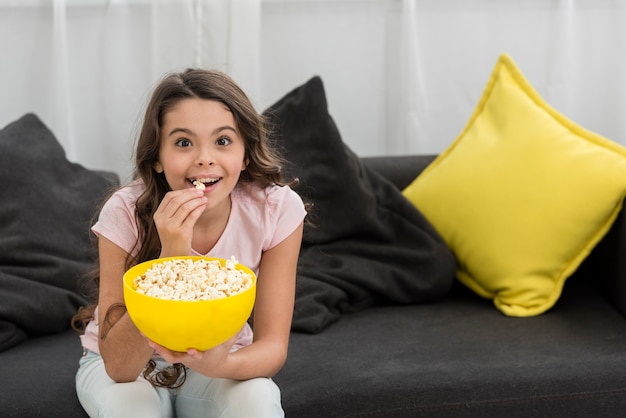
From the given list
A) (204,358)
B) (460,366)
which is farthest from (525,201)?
(204,358)

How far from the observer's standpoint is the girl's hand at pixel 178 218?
1527mm

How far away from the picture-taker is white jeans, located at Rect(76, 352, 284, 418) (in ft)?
5.19

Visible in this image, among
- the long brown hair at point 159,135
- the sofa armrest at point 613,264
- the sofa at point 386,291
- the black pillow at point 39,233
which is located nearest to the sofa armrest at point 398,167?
the sofa at point 386,291

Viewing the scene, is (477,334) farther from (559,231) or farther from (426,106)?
(426,106)

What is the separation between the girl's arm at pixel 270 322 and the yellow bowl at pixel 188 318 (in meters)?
0.13

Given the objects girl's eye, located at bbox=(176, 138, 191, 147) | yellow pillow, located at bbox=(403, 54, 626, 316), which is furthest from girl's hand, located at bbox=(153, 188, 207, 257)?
yellow pillow, located at bbox=(403, 54, 626, 316)

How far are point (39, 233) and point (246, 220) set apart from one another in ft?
2.19

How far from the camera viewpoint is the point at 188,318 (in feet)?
4.47

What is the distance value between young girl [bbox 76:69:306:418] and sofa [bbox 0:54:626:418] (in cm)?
21

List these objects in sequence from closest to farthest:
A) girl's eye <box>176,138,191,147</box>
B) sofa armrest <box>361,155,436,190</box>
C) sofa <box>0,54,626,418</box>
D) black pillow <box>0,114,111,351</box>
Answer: girl's eye <box>176,138,191,147</box> → sofa <box>0,54,626,418</box> → black pillow <box>0,114,111,351</box> → sofa armrest <box>361,155,436,190</box>

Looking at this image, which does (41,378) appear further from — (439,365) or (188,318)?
(439,365)

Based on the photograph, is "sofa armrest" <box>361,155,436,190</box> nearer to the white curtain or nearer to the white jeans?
the white curtain

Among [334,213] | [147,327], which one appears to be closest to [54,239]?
[334,213]

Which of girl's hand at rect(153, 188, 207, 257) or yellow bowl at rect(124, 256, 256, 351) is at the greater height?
girl's hand at rect(153, 188, 207, 257)
